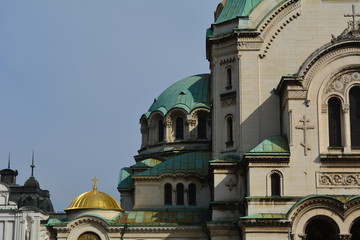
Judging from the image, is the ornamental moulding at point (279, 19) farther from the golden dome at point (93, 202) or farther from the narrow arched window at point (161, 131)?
the narrow arched window at point (161, 131)

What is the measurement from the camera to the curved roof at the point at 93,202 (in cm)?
4814

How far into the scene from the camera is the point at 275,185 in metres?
42.9

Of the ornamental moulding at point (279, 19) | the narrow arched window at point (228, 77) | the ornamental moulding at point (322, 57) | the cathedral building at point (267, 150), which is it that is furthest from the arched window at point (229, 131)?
the ornamental moulding at point (322, 57)

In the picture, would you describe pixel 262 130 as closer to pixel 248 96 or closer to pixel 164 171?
pixel 248 96

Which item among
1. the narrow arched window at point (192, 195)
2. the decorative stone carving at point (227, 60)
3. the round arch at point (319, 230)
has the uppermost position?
the decorative stone carving at point (227, 60)

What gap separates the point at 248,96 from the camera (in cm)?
4694

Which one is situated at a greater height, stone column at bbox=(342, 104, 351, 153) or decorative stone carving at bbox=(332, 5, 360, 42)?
decorative stone carving at bbox=(332, 5, 360, 42)

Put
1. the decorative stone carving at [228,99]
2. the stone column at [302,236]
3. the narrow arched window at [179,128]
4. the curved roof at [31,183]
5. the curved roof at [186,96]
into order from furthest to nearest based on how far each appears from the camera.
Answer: the curved roof at [31,183] < the curved roof at [186,96] < the narrow arched window at [179,128] < the decorative stone carving at [228,99] < the stone column at [302,236]

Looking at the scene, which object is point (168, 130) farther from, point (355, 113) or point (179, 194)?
point (355, 113)

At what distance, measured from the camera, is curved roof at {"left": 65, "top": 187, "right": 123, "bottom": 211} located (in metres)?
48.1

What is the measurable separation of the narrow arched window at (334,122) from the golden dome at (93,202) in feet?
45.0

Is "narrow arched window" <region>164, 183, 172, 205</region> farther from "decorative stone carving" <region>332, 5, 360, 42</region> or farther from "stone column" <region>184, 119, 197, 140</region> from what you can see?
"decorative stone carving" <region>332, 5, 360, 42</region>

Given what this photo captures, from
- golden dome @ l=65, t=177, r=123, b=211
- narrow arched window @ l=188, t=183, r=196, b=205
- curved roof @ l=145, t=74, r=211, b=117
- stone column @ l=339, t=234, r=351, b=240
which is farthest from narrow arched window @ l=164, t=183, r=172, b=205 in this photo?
stone column @ l=339, t=234, r=351, b=240

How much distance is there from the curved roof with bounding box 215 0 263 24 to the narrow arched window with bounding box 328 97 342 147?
26.4 ft
